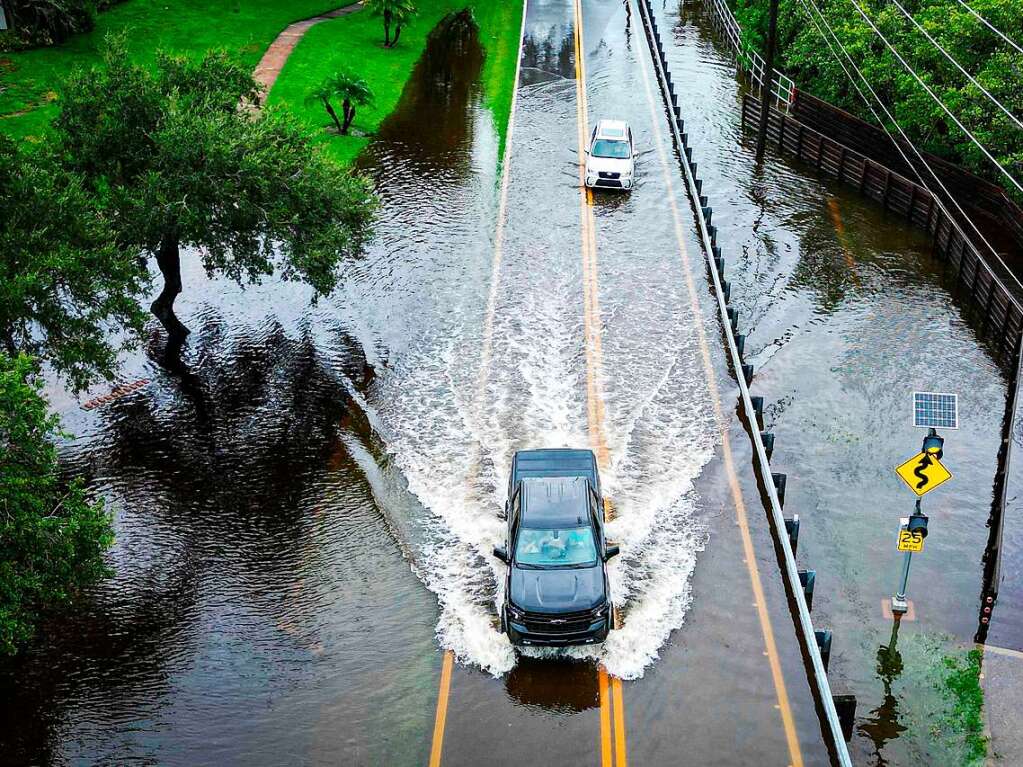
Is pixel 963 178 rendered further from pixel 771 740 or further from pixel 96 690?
pixel 96 690

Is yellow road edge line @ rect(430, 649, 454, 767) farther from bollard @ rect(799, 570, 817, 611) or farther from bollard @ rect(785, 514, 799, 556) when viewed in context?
bollard @ rect(785, 514, 799, 556)

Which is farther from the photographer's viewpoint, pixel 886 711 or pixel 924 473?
pixel 924 473

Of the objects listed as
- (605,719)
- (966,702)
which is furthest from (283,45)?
(966,702)

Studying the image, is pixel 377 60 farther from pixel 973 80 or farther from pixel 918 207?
pixel 973 80

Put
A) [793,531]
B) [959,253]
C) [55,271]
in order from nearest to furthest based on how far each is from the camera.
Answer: [793,531] < [55,271] < [959,253]

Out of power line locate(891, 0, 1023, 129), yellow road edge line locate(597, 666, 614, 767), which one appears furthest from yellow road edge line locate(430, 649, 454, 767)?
power line locate(891, 0, 1023, 129)

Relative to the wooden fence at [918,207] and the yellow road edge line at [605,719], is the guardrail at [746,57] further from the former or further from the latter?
the yellow road edge line at [605,719]
